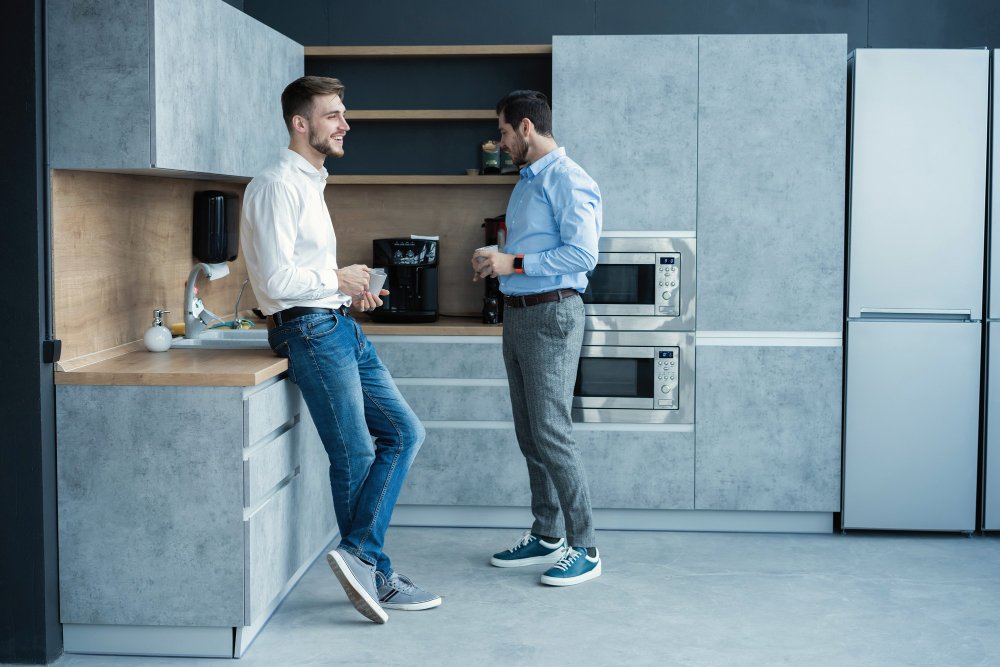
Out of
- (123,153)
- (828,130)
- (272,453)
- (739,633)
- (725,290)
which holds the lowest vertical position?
(739,633)

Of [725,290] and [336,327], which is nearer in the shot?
[336,327]

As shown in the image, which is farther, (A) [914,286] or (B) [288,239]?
(A) [914,286]

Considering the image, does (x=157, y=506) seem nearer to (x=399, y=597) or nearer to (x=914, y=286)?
(x=399, y=597)

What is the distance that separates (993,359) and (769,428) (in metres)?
0.90

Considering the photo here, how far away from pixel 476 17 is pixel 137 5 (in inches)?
84.8

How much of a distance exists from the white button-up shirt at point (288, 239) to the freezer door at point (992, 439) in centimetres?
259

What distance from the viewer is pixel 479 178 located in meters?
4.56

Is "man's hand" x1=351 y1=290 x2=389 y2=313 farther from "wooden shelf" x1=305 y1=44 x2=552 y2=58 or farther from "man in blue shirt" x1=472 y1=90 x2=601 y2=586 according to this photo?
"wooden shelf" x1=305 y1=44 x2=552 y2=58

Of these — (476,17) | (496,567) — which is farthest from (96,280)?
(476,17)

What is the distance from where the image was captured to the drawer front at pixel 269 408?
9.57 feet

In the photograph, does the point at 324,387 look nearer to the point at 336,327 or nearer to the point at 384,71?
the point at 336,327

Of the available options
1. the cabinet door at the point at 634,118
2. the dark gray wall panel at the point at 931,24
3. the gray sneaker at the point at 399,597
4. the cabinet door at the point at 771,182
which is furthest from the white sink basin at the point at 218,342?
the dark gray wall panel at the point at 931,24

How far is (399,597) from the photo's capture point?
3.38 m

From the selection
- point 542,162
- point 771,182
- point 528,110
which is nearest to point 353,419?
point 542,162
